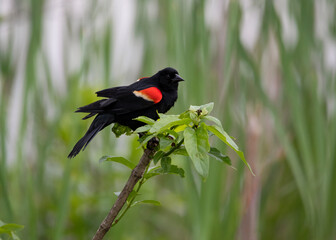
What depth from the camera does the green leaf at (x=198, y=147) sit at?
0.57 meters

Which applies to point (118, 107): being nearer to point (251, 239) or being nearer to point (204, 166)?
point (204, 166)

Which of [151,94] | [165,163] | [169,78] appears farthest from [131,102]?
[165,163]

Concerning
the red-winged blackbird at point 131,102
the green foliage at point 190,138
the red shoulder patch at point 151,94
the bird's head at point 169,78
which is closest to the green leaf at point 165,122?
the green foliage at point 190,138

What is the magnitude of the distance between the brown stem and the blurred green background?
1.22 feet

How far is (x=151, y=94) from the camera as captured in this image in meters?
1.19

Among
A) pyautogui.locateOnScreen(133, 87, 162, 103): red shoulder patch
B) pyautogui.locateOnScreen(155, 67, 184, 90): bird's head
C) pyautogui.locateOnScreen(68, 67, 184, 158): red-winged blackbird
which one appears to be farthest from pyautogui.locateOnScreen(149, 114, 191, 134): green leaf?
pyautogui.locateOnScreen(155, 67, 184, 90): bird's head

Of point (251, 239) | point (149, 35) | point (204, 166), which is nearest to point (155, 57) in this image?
point (149, 35)

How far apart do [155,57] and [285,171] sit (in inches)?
35.2

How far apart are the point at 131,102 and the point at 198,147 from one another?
1.82ft

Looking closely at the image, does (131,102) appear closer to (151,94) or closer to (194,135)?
(151,94)

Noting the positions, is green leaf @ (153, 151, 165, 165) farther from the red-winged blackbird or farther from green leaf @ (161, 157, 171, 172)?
the red-winged blackbird

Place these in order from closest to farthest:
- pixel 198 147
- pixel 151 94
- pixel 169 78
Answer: pixel 198 147 → pixel 151 94 → pixel 169 78

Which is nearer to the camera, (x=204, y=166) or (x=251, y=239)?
(x=204, y=166)

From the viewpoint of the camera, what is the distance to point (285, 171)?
234cm
